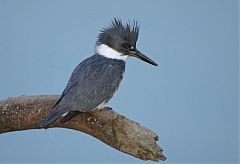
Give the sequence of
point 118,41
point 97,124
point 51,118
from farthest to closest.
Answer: point 118,41, point 97,124, point 51,118

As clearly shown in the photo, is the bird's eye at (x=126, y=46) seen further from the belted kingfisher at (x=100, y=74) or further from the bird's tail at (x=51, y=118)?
the bird's tail at (x=51, y=118)

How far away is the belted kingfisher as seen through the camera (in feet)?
6.77

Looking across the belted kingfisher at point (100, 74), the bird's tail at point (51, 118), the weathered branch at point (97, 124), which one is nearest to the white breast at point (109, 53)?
the belted kingfisher at point (100, 74)

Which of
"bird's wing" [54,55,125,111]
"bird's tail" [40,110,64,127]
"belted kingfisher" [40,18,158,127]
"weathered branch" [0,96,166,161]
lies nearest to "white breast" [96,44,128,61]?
"belted kingfisher" [40,18,158,127]

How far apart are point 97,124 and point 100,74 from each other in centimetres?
27

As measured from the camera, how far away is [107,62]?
2.29 m

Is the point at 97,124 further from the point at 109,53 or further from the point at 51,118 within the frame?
the point at 109,53

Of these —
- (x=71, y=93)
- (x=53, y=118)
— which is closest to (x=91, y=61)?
(x=71, y=93)

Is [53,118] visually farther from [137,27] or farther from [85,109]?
[137,27]

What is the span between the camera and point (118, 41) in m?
2.37

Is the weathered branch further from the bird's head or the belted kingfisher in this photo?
the bird's head

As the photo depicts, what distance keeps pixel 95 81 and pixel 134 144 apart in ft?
1.30

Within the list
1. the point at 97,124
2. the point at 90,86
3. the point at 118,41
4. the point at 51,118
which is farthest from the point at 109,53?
the point at 51,118

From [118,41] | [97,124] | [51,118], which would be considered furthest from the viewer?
[118,41]
